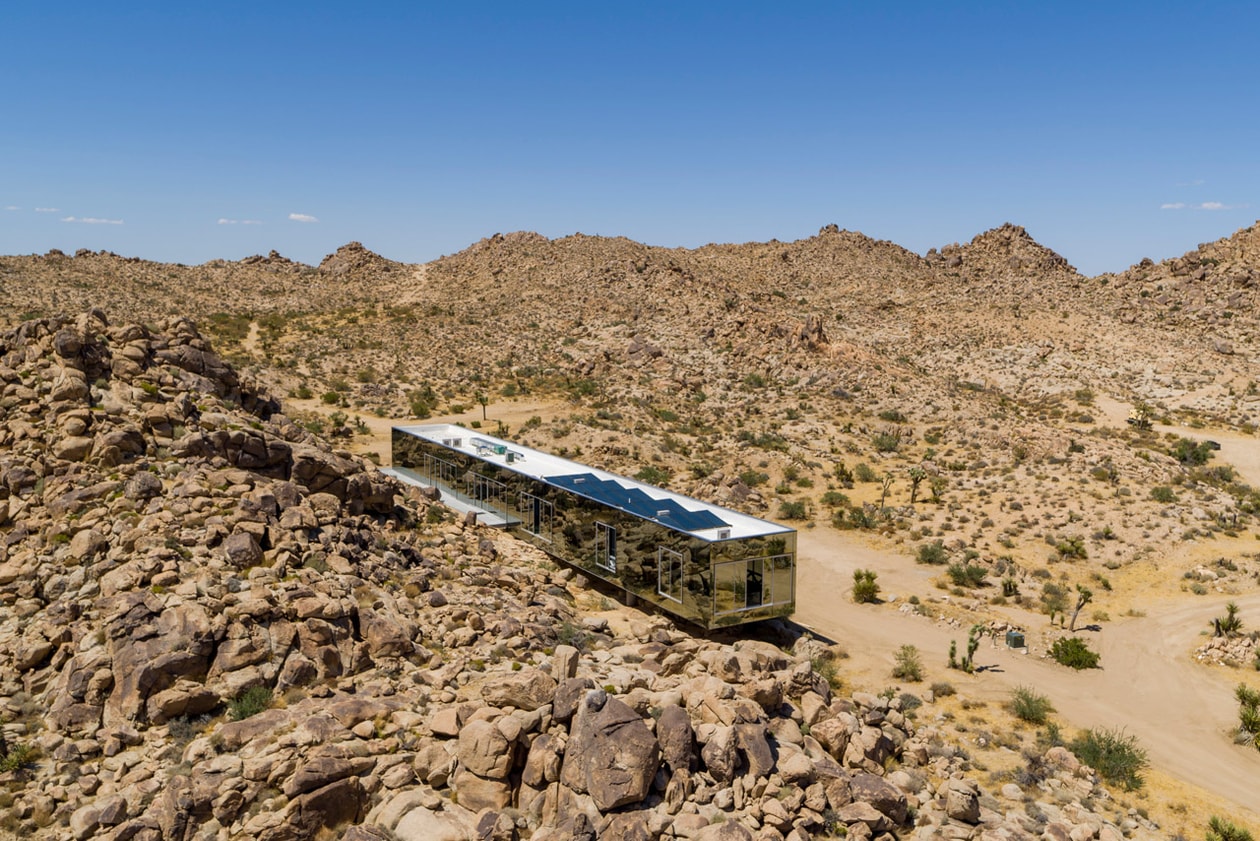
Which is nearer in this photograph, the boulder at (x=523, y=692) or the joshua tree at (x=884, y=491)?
the boulder at (x=523, y=692)

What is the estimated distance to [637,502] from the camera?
25500 mm

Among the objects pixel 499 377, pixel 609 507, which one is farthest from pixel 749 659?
pixel 499 377

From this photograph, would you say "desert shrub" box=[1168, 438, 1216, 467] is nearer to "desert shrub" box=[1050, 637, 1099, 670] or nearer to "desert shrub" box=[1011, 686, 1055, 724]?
"desert shrub" box=[1050, 637, 1099, 670]

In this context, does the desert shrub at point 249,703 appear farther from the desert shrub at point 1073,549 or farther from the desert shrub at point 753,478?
the desert shrub at point 753,478

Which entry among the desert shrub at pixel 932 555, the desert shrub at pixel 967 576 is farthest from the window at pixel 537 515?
the desert shrub at pixel 932 555

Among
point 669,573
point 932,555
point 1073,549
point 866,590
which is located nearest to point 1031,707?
point 866,590

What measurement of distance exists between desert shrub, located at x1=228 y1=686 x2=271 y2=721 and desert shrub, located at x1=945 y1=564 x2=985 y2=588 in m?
24.8

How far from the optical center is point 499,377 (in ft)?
231

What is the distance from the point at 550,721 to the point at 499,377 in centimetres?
5893

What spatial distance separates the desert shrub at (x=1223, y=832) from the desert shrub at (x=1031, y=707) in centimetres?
438

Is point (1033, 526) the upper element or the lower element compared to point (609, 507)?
lower

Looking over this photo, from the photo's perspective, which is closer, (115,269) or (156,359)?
(156,359)

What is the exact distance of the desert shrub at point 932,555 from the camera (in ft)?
107

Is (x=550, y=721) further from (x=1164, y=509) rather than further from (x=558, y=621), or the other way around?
(x=1164, y=509)
